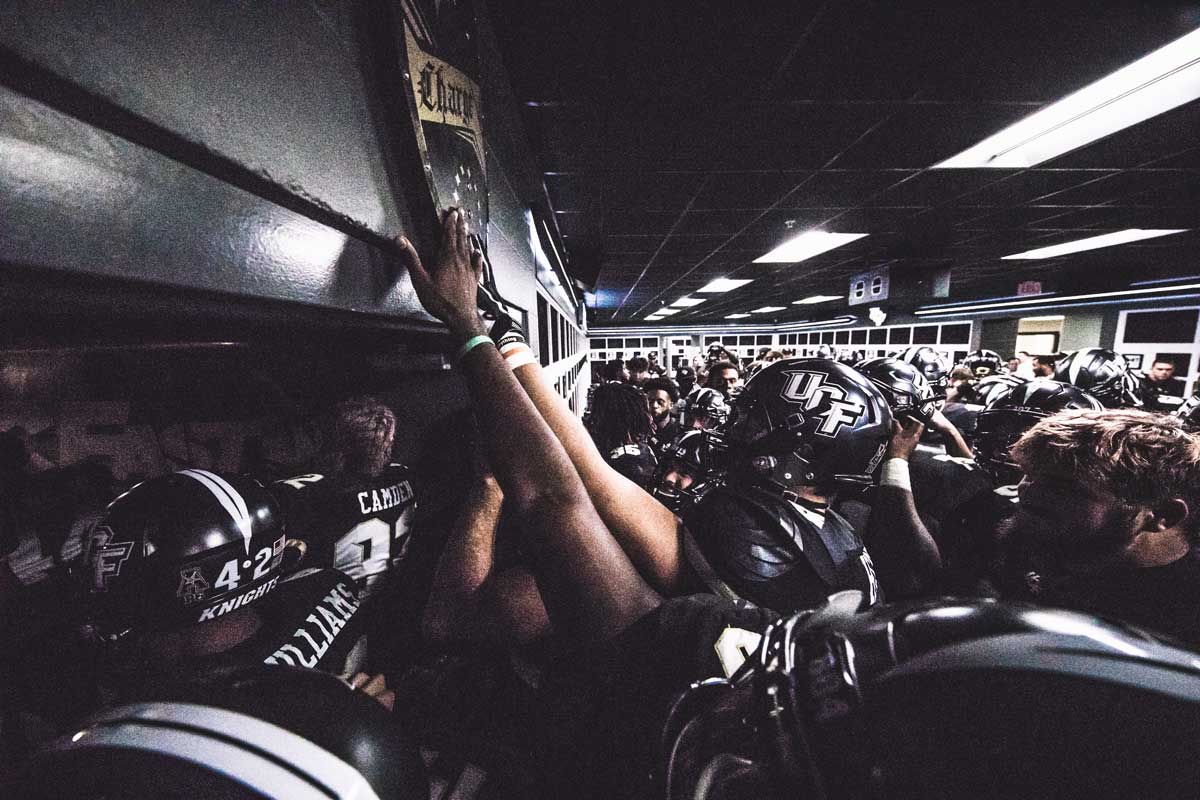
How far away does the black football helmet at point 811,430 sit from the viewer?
1.40m

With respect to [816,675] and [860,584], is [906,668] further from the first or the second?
[860,584]

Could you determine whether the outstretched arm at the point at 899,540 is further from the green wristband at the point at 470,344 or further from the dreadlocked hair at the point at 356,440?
the dreadlocked hair at the point at 356,440

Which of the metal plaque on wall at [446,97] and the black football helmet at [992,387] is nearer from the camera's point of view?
the metal plaque on wall at [446,97]

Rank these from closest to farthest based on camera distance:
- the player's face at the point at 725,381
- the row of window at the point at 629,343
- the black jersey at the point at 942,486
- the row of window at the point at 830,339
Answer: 1. the black jersey at the point at 942,486
2. the player's face at the point at 725,381
3. the row of window at the point at 830,339
4. the row of window at the point at 629,343

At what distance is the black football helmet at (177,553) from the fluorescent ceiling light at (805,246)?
6.56 m

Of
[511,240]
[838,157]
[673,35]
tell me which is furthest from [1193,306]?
[511,240]

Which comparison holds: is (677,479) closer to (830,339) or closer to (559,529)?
(559,529)

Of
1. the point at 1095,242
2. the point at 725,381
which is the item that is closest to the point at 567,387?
the point at 725,381

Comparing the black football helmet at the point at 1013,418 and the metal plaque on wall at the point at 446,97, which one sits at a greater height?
the metal plaque on wall at the point at 446,97

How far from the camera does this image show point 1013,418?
3.52m

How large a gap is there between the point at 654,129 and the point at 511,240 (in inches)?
53.8

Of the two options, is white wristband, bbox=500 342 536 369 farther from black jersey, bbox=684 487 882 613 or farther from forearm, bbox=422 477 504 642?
black jersey, bbox=684 487 882 613

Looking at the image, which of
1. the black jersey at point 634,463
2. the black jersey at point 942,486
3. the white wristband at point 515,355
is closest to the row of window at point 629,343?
the black jersey at point 634,463

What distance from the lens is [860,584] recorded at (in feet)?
3.80
